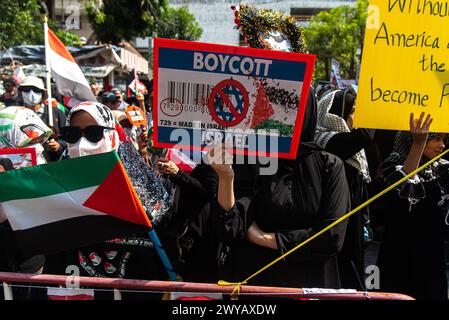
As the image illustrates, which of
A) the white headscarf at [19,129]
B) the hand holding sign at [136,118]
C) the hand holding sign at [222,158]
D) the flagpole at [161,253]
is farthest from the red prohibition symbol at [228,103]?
the hand holding sign at [136,118]

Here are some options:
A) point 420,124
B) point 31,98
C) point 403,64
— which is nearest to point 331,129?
point 420,124

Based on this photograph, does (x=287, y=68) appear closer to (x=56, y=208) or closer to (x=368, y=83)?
(x=368, y=83)

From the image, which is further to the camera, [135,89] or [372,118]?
[135,89]

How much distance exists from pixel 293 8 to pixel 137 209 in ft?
210

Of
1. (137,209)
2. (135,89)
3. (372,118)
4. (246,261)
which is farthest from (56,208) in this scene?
(135,89)

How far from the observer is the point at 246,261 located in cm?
244

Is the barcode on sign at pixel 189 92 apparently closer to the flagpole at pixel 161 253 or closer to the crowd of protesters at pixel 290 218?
the crowd of protesters at pixel 290 218

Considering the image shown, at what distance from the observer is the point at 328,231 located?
2305mm

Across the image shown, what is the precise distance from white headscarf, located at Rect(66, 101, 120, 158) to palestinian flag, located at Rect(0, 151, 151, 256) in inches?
17.6

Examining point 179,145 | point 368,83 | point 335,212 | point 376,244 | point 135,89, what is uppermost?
point 368,83

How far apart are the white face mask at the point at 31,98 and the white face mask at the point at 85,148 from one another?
6410mm

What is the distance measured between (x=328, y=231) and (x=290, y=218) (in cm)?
18

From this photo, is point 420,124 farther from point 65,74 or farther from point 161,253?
point 65,74

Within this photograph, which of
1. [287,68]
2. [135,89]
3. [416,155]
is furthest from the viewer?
[135,89]
